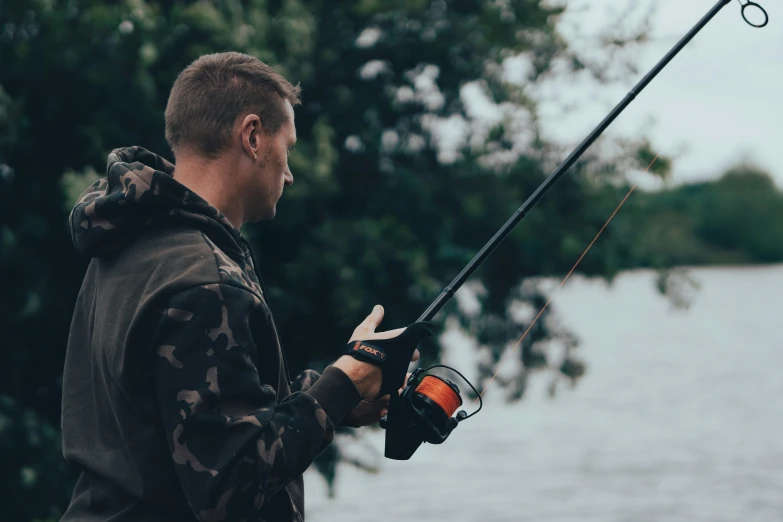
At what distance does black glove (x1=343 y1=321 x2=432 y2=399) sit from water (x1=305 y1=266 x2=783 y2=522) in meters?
6.83

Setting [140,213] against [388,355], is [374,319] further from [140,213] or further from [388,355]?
[140,213]

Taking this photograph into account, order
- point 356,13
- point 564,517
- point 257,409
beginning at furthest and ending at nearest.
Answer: point 564,517, point 356,13, point 257,409

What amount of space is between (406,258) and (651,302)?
42.5m

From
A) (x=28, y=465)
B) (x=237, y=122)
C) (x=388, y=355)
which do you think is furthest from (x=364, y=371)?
(x=28, y=465)

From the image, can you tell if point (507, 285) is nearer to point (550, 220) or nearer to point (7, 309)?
point (550, 220)

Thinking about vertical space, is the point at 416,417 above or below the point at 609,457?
above

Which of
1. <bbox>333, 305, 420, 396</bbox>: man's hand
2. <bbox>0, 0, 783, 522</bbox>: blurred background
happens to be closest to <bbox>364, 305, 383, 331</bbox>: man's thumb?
<bbox>333, 305, 420, 396</bbox>: man's hand

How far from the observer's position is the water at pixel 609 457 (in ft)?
38.5

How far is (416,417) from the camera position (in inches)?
98.7

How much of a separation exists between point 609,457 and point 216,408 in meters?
13.2

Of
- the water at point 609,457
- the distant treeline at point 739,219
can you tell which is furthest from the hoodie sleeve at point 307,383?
the distant treeline at point 739,219

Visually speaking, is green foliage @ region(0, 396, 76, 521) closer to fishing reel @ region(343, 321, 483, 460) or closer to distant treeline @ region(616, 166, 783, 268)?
fishing reel @ region(343, 321, 483, 460)

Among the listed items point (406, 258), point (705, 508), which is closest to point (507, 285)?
point (406, 258)

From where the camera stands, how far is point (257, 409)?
1940mm
